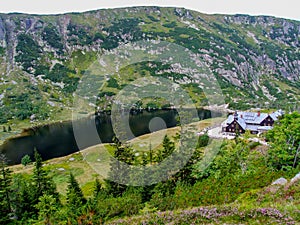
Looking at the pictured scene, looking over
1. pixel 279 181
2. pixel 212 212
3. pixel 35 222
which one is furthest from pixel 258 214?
pixel 35 222

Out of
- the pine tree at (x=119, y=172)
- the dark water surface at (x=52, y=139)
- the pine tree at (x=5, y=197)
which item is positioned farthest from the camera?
the dark water surface at (x=52, y=139)

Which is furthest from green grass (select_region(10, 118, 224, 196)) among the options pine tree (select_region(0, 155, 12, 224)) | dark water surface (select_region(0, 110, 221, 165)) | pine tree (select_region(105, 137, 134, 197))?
pine tree (select_region(105, 137, 134, 197))

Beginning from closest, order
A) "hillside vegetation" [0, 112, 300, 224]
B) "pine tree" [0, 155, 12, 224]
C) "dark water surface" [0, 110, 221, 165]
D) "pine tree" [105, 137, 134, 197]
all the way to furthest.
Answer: "hillside vegetation" [0, 112, 300, 224] → "pine tree" [105, 137, 134, 197] → "pine tree" [0, 155, 12, 224] → "dark water surface" [0, 110, 221, 165]

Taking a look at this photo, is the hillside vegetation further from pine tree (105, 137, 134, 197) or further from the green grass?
the green grass

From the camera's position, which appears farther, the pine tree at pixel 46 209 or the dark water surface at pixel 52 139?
the dark water surface at pixel 52 139

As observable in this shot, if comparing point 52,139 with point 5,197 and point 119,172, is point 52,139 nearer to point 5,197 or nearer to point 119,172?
point 5,197

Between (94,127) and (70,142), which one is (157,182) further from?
(94,127)

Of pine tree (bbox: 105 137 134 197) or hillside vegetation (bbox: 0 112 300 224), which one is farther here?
pine tree (bbox: 105 137 134 197)

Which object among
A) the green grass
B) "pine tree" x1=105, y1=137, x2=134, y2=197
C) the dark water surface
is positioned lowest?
the dark water surface

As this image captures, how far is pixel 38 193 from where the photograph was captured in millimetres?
55156

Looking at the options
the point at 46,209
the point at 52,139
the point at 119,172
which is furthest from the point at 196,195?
the point at 52,139

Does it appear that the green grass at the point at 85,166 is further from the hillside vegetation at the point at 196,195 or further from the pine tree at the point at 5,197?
the hillside vegetation at the point at 196,195

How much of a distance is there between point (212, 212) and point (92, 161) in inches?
3179

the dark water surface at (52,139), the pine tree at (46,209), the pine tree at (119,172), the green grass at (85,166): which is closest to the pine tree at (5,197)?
the pine tree at (46,209)
